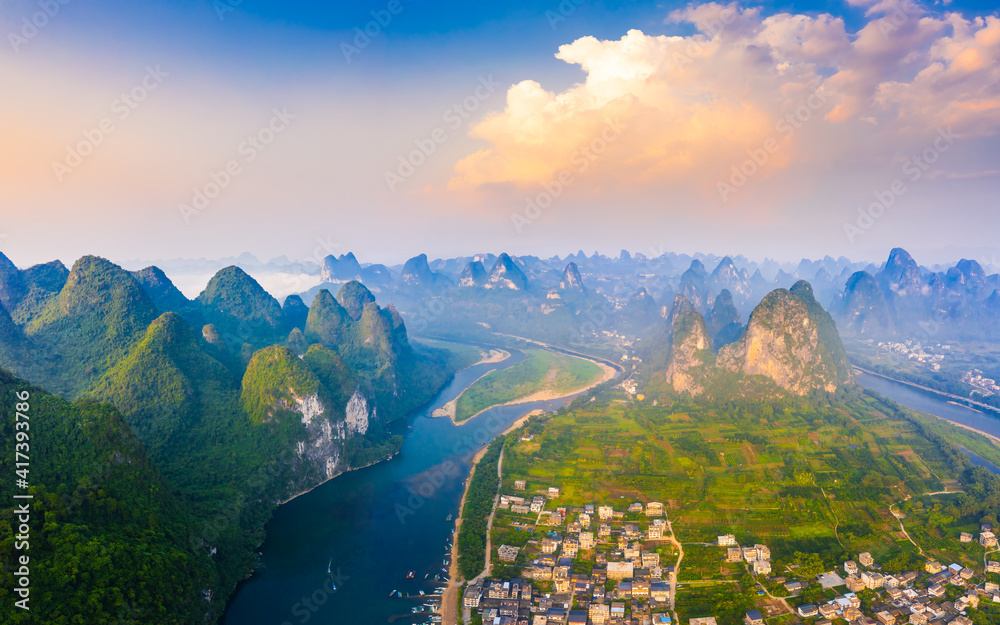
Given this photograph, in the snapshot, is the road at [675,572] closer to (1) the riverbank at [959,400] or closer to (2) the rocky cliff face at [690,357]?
(2) the rocky cliff face at [690,357]

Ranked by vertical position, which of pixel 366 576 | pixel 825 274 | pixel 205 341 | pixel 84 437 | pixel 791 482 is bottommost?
pixel 366 576

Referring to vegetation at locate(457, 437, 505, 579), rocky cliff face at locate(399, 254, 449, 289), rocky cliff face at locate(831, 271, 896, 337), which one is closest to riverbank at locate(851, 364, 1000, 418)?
rocky cliff face at locate(831, 271, 896, 337)

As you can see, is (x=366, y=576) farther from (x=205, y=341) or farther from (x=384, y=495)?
(x=205, y=341)

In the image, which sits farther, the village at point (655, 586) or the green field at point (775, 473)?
the green field at point (775, 473)

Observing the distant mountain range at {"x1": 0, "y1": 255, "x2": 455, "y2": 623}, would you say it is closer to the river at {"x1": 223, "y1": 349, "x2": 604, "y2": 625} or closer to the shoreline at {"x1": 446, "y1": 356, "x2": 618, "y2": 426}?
the river at {"x1": 223, "y1": 349, "x2": 604, "y2": 625}

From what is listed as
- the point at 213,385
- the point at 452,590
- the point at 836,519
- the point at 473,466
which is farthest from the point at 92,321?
the point at 836,519

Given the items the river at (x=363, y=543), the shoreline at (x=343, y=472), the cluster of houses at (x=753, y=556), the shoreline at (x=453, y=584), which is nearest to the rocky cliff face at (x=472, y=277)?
the river at (x=363, y=543)

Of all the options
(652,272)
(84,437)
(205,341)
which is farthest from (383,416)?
(652,272)
